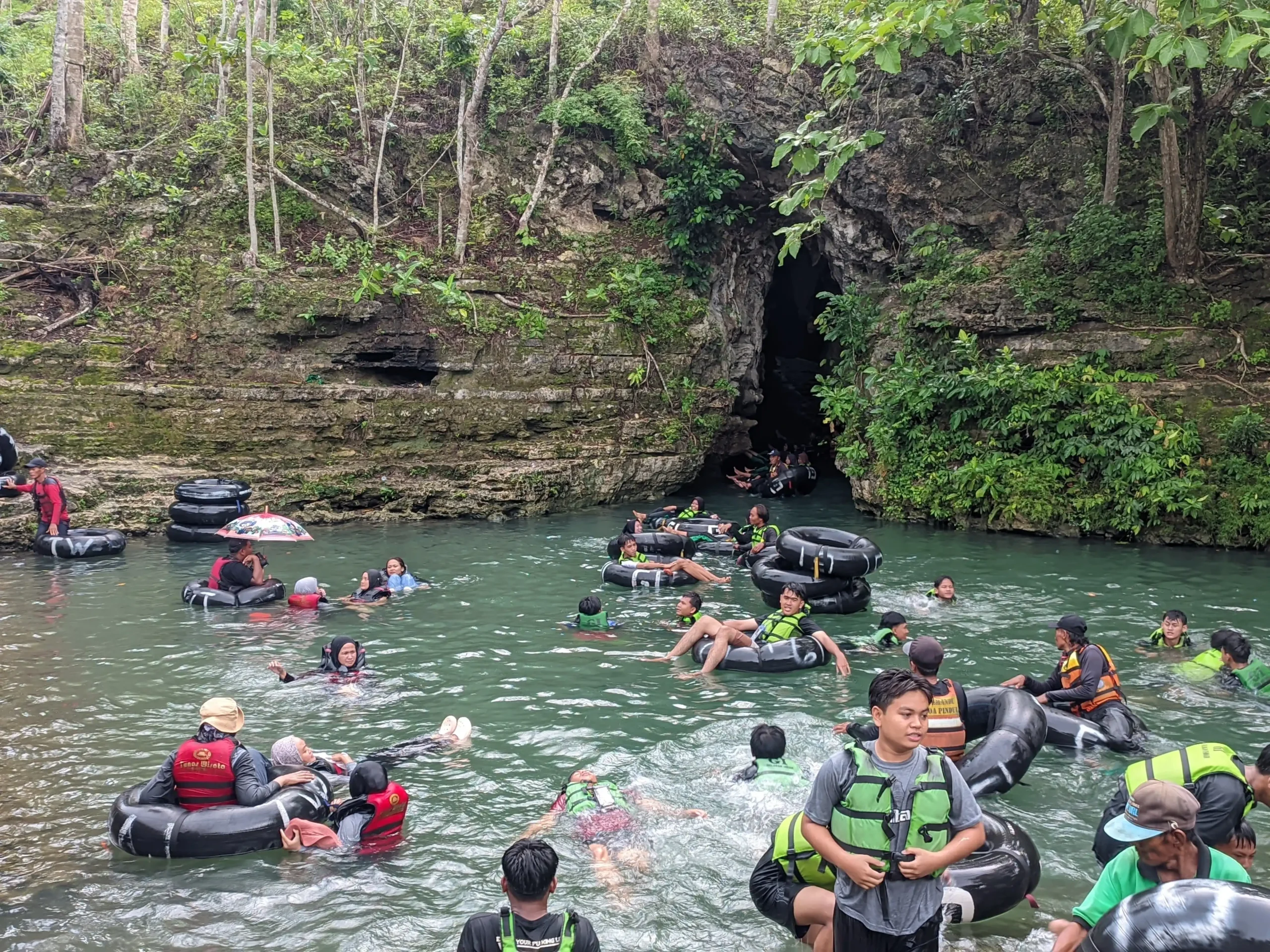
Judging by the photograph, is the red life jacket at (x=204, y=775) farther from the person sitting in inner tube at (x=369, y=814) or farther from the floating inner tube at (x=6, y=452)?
the floating inner tube at (x=6, y=452)

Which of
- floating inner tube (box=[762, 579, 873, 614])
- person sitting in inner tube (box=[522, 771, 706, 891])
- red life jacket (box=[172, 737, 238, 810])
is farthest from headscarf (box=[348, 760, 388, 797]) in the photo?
floating inner tube (box=[762, 579, 873, 614])

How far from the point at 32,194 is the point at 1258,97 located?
1043 inches

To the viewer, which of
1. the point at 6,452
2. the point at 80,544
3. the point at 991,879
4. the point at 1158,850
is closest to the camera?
the point at 1158,850

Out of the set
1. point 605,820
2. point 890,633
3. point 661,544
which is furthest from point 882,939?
point 661,544

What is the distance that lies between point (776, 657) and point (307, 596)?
656cm

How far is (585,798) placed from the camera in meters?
6.86

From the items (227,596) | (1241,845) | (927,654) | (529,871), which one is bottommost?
(227,596)

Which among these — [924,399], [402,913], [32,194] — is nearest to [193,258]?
[32,194]

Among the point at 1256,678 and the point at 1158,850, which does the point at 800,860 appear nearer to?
the point at 1158,850

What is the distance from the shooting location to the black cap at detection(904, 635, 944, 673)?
661 cm

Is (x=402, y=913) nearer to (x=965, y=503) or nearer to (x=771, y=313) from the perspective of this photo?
(x=965, y=503)

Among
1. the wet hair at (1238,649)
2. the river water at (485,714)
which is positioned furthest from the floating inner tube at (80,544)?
the wet hair at (1238,649)

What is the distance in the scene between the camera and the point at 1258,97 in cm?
1817

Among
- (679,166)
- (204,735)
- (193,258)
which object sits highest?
(679,166)
